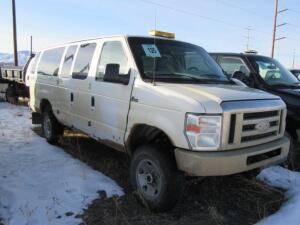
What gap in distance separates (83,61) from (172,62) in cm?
173

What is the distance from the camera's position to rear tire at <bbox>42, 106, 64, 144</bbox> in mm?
7371

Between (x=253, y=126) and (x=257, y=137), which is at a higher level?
(x=253, y=126)

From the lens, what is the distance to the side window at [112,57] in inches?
194

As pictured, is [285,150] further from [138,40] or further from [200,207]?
[138,40]

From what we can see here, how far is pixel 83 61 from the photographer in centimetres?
604

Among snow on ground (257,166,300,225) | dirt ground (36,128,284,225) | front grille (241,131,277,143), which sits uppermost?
front grille (241,131,277,143)

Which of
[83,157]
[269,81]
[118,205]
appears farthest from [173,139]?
[269,81]

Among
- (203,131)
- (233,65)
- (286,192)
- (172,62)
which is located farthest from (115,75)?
(233,65)

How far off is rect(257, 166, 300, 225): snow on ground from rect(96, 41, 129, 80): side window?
2.57 m

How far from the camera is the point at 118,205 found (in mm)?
4590

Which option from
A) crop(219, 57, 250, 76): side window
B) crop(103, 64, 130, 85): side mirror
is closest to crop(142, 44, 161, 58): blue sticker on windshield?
crop(103, 64, 130, 85): side mirror

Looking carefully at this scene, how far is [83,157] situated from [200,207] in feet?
8.69

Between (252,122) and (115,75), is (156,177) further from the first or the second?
(115,75)

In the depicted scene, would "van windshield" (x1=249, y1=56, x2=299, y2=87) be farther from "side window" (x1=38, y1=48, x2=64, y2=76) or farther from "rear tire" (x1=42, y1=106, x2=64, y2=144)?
"rear tire" (x1=42, y1=106, x2=64, y2=144)
